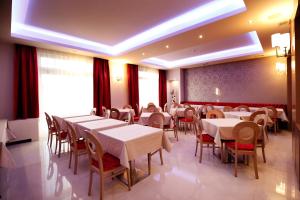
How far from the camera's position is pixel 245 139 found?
2768mm

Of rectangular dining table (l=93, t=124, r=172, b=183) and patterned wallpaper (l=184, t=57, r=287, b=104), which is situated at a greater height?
patterned wallpaper (l=184, t=57, r=287, b=104)

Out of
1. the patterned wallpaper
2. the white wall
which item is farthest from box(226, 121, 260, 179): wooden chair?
the white wall

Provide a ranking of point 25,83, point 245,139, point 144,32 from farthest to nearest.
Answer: point 25,83 < point 144,32 < point 245,139

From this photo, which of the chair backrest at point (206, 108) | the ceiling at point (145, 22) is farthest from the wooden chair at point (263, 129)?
the chair backrest at point (206, 108)

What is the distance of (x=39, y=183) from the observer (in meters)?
2.61

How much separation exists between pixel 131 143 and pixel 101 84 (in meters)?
4.98

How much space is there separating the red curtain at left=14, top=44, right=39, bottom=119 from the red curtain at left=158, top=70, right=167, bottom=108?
20.9ft

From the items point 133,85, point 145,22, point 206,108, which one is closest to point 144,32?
point 145,22

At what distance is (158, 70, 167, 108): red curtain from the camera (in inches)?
386

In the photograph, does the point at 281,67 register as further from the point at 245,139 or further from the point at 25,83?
the point at 25,83

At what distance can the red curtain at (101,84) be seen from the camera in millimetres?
6598

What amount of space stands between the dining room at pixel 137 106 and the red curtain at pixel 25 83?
0.03m

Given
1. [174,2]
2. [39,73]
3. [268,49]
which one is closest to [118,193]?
[174,2]

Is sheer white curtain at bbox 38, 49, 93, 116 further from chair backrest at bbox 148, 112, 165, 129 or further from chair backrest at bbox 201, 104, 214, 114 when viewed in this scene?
chair backrest at bbox 201, 104, 214, 114
